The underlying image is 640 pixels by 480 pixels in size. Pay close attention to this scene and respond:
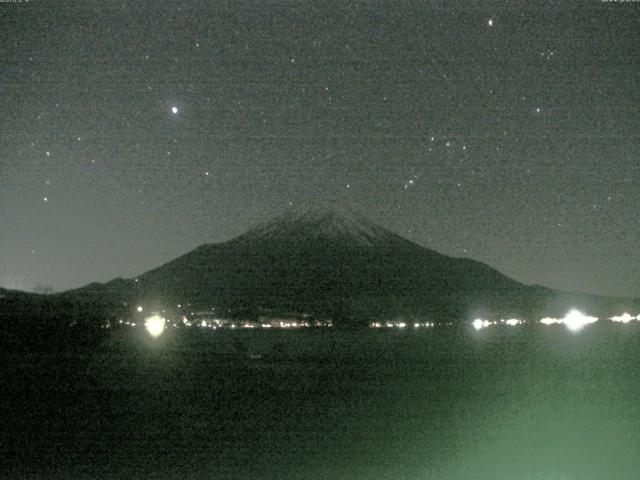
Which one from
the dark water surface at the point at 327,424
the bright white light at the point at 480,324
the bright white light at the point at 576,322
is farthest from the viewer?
the bright white light at the point at 480,324

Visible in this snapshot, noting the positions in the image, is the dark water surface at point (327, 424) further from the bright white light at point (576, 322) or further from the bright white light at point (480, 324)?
the bright white light at point (480, 324)

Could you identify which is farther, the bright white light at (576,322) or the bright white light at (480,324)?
the bright white light at (480,324)

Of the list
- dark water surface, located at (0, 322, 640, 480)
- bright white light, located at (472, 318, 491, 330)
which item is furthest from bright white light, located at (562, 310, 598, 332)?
dark water surface, located at (0, 322, 640, 480)

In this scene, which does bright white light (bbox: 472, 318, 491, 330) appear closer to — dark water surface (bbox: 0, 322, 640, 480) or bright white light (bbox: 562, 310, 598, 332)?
bright white light (bbox: 562, 310, 598, 332)

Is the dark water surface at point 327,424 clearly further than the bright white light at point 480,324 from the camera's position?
No

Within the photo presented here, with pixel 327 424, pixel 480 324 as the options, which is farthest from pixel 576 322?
pixel 327 424

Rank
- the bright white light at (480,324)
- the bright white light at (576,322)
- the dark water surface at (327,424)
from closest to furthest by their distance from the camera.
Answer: the dark water surface at (327,424), the bright white light at (576,322), the bright white light at (480,324)

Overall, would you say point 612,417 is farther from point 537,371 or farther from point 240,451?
point 537,371

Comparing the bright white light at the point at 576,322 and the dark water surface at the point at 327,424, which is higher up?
the bright white light at the point at 576,322

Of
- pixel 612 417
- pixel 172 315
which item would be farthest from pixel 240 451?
pixel 172 315

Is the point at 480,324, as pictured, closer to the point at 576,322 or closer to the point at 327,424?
the point at 576,322

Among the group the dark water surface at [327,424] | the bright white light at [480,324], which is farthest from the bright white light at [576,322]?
the dark water surface at [327,424]
